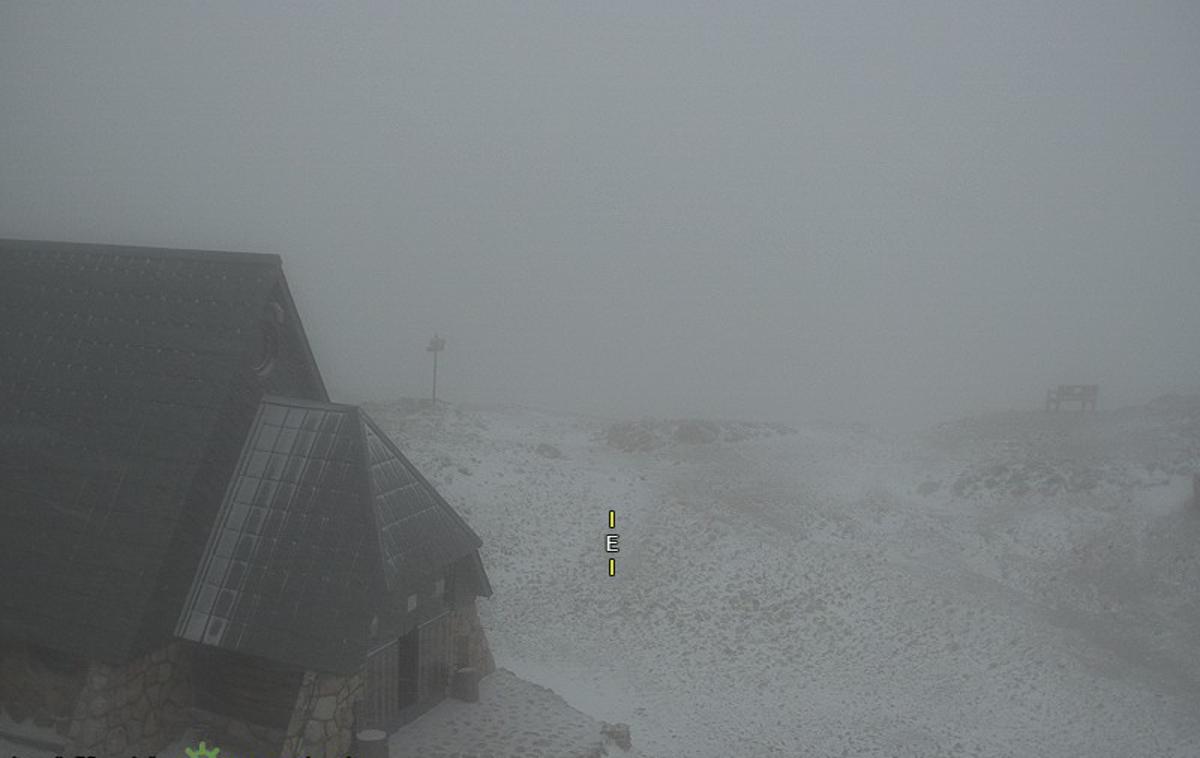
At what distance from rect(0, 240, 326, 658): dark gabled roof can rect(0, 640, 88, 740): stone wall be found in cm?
66

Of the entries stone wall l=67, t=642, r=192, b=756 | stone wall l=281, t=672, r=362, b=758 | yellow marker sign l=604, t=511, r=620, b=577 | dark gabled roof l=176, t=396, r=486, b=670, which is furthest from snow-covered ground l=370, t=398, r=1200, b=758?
stone wall l=67, t=642, r=192, b=756

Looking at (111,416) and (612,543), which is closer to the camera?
(111,416)

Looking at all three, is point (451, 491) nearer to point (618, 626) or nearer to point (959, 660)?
point (618, 626)

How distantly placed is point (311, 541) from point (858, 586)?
17.3 m

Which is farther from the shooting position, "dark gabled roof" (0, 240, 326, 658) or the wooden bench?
the wooden bench

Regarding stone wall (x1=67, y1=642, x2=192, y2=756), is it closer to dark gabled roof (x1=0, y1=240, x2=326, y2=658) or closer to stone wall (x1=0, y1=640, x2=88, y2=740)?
stone wall (x1=0, y1=640, x2=88, y2=740)

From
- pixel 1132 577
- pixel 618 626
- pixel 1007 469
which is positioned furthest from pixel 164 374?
pixel 1007 469

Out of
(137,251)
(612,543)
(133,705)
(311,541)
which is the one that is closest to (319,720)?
(311,541)

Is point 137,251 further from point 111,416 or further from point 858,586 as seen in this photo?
point 858,586

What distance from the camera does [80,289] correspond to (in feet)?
51.8

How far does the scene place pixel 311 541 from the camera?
13805 millimetres

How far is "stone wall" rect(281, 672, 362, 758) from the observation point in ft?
42.9

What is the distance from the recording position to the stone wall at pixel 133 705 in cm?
1284

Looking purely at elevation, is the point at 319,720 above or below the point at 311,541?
below
